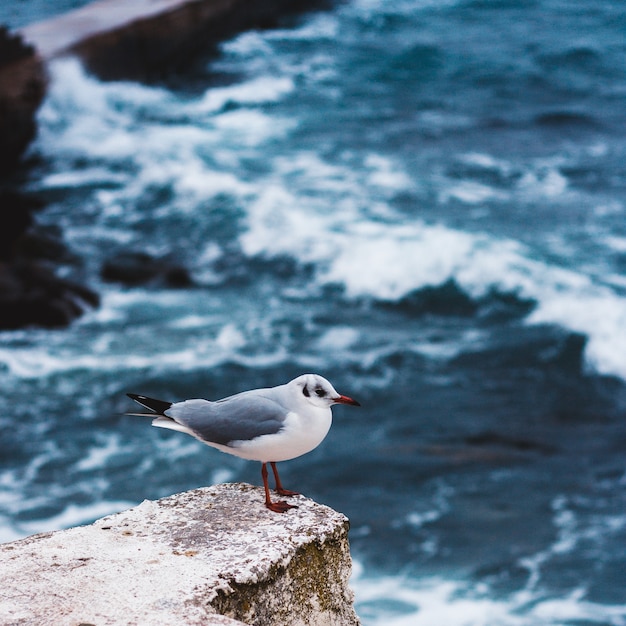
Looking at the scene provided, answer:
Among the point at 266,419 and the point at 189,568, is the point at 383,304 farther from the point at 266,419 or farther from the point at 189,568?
the point at 189,568

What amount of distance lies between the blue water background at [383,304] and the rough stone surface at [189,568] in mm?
4785

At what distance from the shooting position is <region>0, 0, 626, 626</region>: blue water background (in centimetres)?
967

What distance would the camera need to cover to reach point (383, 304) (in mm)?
13805

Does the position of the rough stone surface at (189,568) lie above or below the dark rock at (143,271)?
above

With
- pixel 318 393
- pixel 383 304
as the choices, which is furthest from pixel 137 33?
pixel 318 393

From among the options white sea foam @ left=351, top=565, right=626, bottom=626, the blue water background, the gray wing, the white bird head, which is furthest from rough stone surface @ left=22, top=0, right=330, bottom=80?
the white bird head

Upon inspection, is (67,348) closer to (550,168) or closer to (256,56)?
(550,168)

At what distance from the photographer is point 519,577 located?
351 inches

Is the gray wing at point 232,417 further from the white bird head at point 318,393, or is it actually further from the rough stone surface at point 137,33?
the rough stone surface at point 137,33

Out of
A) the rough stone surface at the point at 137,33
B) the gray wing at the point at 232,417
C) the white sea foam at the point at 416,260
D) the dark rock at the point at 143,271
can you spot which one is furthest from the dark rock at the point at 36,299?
the gray wing at the point at 232,417

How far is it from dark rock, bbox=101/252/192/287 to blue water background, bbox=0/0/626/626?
0.18 meters

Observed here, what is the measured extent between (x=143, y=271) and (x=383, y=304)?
10.9 feet

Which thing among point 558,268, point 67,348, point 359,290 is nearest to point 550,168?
point 558,268

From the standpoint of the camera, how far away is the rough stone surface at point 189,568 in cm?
338
